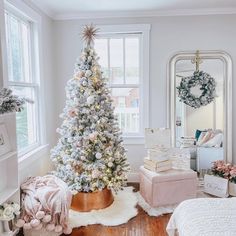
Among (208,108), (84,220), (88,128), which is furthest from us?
(208,108)

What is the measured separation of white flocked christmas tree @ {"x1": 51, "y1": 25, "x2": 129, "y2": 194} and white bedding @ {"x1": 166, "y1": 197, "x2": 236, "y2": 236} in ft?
4.06

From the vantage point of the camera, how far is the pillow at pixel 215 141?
4.04 meters

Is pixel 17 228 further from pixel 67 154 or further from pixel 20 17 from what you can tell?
pixel 20 17

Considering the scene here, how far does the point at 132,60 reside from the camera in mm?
4191

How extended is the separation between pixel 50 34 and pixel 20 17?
82 centimetres

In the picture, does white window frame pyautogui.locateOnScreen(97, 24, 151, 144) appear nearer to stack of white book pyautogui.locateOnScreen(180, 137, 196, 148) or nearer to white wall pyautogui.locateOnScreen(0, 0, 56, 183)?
stack of white book pyautogui.locateOnScreen(180, 137, 196, 148)

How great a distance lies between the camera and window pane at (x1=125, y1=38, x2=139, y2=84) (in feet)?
13.6

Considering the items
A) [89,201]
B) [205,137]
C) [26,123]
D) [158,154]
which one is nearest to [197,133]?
[205,137]

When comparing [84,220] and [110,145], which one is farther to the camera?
[110,145]

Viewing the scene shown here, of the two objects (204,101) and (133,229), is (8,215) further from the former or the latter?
(204,101)

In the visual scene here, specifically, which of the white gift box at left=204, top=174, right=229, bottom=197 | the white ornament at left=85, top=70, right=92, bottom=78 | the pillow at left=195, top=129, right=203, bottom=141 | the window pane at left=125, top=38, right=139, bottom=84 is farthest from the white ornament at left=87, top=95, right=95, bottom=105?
the white gift box at left=204, top=174, right=229, bottom=197

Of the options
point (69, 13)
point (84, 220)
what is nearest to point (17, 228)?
point (84, 220)

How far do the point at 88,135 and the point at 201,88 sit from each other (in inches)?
74.2

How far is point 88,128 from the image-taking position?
10.6 ft
